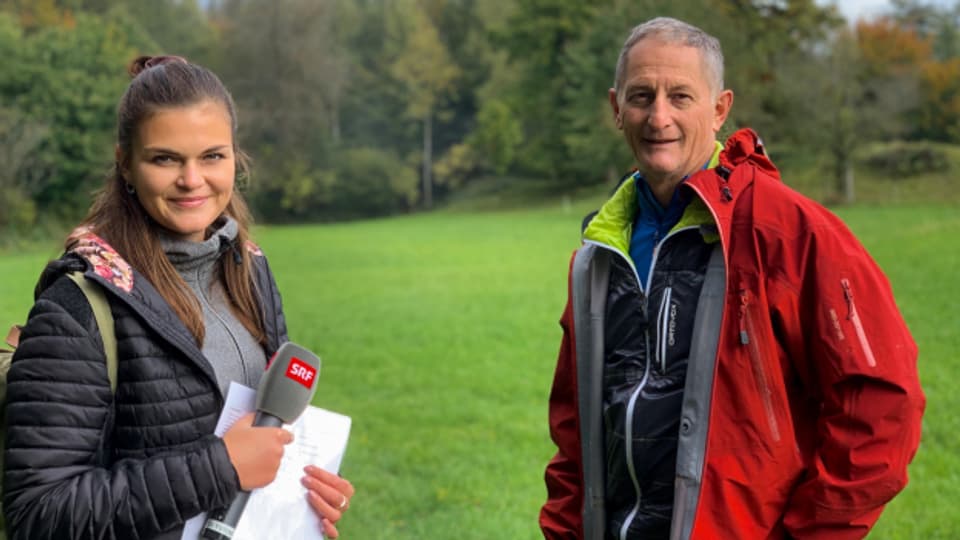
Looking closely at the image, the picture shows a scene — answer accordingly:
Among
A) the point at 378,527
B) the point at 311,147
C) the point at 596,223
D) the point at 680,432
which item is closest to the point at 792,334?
the point at 680,432

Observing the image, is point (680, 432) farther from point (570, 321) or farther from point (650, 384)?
point (570, 321)

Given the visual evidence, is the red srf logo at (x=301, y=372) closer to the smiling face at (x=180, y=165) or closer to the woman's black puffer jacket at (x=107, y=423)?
the woman's black puffer jacket at (x=107, y=423)

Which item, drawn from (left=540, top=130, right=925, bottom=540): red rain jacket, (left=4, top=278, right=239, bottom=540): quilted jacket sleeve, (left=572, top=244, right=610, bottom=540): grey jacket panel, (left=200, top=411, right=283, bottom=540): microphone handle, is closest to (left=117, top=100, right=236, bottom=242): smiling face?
(left=4, top=278, right=239, bottom=540): quilted jacket sleeve

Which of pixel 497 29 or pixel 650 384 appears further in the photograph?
pixel 497 29

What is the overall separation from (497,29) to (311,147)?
14097 millimetres

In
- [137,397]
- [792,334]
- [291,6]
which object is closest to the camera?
[137,397]

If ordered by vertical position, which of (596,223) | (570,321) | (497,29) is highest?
(497,29)

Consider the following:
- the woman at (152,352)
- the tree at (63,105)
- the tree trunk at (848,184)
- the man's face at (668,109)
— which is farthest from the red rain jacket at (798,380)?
the tree at (63,105)

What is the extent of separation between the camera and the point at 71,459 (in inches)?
71.4

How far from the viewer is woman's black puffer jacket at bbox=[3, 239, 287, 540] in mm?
1790

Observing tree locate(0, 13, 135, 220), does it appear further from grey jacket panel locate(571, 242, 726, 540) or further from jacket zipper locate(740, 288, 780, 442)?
jacket zipper locate(740, 288, 780, 442)

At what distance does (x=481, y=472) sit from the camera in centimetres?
707

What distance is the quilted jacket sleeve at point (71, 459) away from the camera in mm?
1787

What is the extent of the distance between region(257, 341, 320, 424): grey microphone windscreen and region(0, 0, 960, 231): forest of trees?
3871 centimetres
